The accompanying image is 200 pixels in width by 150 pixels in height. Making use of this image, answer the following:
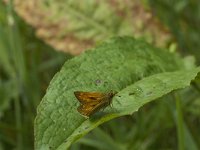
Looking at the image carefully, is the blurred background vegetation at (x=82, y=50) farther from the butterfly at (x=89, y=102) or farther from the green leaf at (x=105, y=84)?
the butterfly at (x=89, y=102)

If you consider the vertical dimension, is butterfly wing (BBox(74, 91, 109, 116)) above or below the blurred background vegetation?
below

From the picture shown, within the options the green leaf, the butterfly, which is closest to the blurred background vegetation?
the green leaf

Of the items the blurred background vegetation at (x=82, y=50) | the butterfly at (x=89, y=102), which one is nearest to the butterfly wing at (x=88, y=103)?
the butterfly at (x=89, y=102)

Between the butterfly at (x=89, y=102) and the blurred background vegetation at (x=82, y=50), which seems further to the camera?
the blurred background vegetation at (x=82, y=50)

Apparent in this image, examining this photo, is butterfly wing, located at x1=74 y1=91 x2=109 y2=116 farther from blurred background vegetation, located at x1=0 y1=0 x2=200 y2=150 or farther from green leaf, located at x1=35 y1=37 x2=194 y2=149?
blurred background vegetation, located at x1=0 y1=0 x2=200 y2=150

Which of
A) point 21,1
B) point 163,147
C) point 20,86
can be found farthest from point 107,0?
point 163,147

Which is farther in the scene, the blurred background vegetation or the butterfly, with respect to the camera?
the blurred background vegetation

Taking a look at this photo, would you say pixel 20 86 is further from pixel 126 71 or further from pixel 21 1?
pixel 126 71

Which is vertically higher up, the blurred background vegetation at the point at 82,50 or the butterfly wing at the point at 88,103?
the blurred background vegetation at the point at 82,50
